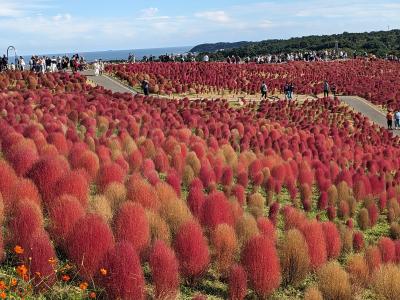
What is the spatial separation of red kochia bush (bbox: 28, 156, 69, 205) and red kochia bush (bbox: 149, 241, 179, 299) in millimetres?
2344

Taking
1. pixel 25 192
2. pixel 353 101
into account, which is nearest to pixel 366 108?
pixel 353 101

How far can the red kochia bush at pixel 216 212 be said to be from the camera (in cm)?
795

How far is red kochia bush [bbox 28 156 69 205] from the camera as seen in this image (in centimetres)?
790

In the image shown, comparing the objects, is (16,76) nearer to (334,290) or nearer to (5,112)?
(5,112)

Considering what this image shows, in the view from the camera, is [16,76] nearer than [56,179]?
No

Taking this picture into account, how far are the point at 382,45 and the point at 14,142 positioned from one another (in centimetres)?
8366

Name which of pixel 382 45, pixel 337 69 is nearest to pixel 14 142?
pixel 337 69

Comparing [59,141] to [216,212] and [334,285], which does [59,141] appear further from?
[334,285]

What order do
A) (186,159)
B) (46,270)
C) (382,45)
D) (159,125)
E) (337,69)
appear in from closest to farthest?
1. (46,270)
2. (186,159)
3. (159,125)
4. (337,69)
5. (382,45)

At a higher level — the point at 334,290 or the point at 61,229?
the point at 61,229

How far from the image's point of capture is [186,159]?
12586 millimetres

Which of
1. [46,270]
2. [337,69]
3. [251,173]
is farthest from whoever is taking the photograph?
[337,69]

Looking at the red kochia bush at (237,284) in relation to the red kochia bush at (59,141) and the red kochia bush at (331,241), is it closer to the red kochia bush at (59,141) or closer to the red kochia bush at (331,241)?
the red kochia bush at (331,241)

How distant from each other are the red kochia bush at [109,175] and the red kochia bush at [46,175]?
73cm
